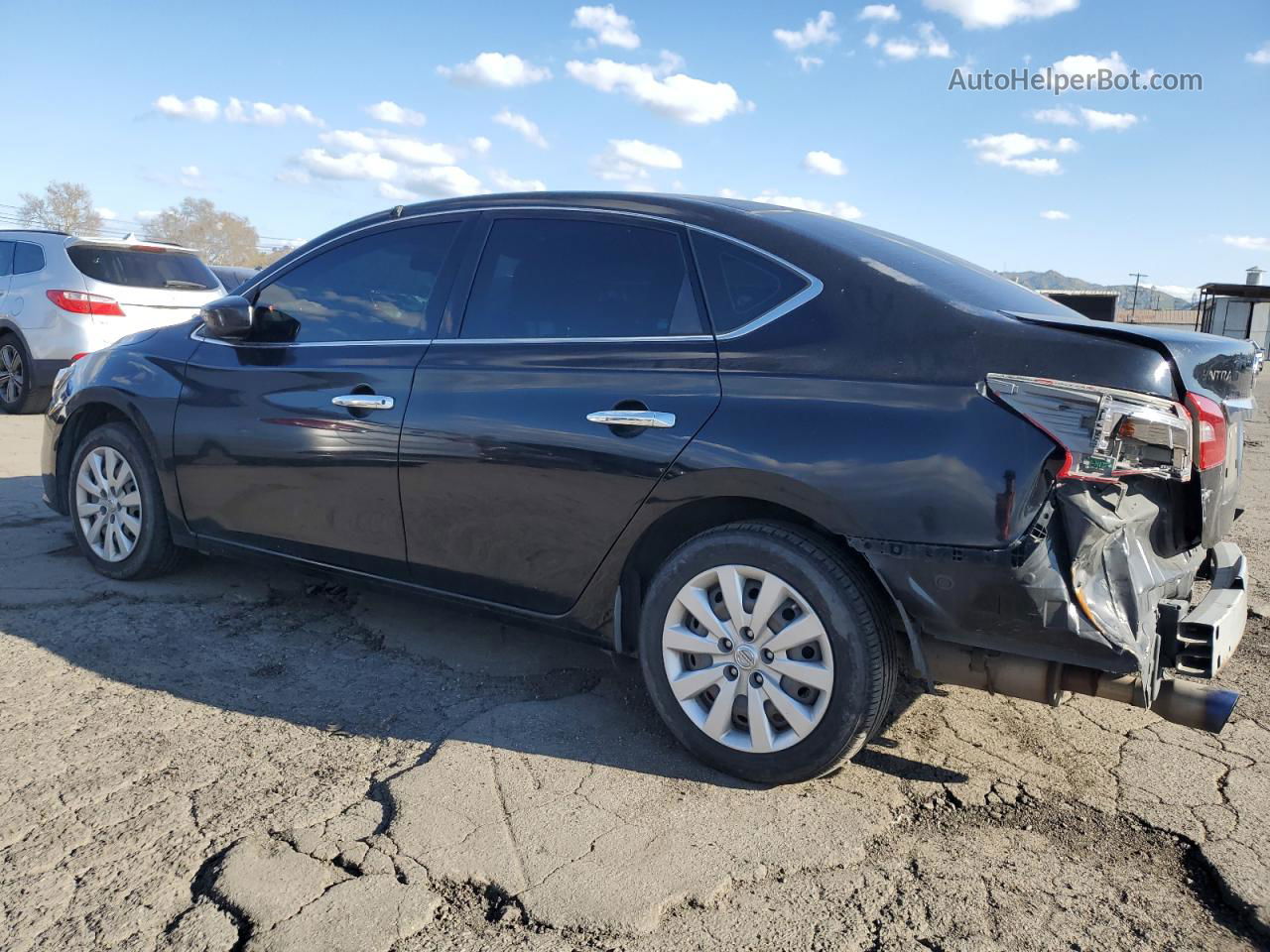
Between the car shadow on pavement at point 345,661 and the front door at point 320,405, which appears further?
the front door at point 320,405

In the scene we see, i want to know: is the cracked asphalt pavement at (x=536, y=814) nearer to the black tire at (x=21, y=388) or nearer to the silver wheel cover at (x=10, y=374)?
the black tire at (x=21, y=388)

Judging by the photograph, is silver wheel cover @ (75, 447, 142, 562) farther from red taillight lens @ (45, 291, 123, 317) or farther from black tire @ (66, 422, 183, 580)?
red taillight lens @ (45, 291, 123, 317)

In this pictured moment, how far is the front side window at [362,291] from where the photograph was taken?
3.68 meters

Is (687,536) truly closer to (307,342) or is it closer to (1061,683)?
(1061,683)

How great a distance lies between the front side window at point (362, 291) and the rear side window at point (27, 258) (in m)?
6.69

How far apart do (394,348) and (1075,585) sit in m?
2.41

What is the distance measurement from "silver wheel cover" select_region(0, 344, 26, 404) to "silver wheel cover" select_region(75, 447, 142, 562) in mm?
6046

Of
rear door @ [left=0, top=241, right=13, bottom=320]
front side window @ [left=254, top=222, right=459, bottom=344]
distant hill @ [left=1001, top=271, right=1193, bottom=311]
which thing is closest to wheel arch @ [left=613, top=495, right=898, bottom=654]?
front side window @ [left=254, top=222, right=459, bottom=344]

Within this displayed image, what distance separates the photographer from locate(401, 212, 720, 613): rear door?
3.01 meters

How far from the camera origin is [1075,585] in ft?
8.13

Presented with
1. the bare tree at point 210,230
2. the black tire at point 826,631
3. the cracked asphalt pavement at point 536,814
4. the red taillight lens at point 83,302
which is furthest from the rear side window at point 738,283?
the bare tree at point 210,230

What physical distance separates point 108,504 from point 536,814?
2900 millimetres

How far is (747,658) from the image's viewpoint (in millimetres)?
2811

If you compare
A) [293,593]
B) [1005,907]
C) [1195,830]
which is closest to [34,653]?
[293,593]
